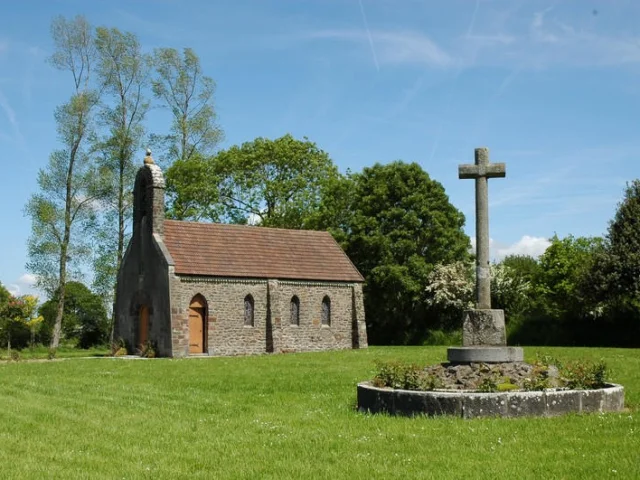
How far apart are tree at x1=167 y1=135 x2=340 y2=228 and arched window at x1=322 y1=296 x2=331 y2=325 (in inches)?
509

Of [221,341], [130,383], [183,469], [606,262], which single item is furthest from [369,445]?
[606,262]

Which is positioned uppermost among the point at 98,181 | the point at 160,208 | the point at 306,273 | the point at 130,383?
the point at 98,181

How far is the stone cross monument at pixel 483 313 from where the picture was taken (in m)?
14.3

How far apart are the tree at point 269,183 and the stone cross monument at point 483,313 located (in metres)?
39.3

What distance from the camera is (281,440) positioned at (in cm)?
1041

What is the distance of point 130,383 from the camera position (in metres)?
20.1

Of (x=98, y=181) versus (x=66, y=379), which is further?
(x=98, y=181)

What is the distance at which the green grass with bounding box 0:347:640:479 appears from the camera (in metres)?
8.52

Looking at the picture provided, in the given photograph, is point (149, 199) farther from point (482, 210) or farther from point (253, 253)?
point (482, 210)

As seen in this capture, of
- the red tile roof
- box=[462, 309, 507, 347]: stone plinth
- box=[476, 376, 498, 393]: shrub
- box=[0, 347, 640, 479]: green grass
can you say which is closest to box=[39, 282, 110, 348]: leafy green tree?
the red tile roof

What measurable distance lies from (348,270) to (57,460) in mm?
34630

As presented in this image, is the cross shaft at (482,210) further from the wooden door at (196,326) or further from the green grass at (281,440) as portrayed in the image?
the wooden door at (196,326)

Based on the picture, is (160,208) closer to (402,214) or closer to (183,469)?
(402,214)

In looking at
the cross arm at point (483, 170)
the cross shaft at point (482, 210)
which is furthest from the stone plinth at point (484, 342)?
the cross arm at point (483, 170)
